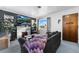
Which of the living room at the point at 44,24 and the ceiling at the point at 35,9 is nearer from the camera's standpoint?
the living room at the point at 44,24

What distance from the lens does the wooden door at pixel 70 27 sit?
511cm

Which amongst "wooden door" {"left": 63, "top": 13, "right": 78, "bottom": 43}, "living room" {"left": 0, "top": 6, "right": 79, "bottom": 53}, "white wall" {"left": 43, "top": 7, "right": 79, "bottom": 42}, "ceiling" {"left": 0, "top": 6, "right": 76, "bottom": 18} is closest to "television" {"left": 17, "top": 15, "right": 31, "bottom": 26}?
"living room" {"left": 0, "top": 6, "right": 79, "bottom": 53}

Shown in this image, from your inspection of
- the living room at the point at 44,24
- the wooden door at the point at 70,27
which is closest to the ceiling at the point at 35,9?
the living room at the point at 44,24

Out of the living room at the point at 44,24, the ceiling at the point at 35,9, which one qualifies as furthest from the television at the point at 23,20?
the ceiling at the point at 35,9

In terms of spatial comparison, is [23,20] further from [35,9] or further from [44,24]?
[44,24]

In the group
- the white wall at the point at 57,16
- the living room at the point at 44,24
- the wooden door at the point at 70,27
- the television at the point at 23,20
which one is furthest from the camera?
the television at the point at 23,20

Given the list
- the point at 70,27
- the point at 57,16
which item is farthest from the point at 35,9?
the point at 70,27

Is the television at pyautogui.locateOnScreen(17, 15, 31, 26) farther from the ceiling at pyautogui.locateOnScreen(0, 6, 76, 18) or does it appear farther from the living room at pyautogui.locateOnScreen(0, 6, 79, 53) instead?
the ceiling at pyautogui.locateOnScreen(0, 6, 76, 18)

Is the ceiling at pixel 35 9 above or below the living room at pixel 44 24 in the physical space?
above

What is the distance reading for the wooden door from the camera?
16.8ft

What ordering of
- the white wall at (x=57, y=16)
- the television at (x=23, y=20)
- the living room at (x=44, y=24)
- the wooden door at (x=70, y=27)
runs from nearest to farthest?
the living room at (x=44, y=24) → the white wall at (x=57, y=16) → the wooden door at (x=70, y=27) → the television at (x=23, y=20)

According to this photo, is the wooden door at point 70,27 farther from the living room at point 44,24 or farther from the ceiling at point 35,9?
the ceiling at point 35,9
